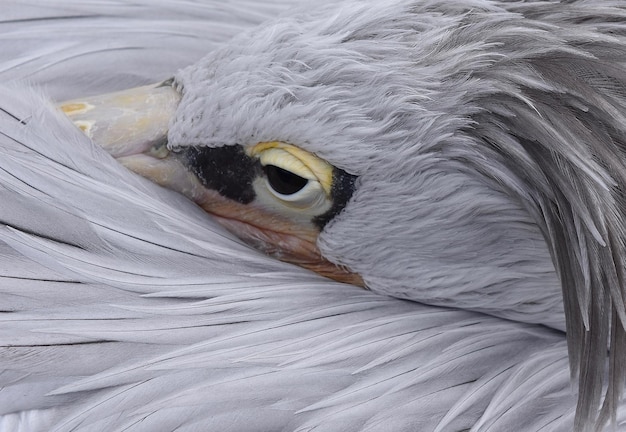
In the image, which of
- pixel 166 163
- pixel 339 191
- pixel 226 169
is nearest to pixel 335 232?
pixel 339 191

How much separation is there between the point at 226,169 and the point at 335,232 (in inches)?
8.9

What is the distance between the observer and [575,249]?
Answer: 158 centimetres

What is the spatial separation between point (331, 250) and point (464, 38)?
442mm

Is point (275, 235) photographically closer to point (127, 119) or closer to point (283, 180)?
point (283, 180)

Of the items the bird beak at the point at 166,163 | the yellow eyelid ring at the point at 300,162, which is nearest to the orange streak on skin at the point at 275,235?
the bird beak at the point at 166,163

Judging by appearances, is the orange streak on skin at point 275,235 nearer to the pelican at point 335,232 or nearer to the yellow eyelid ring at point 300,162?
the pelican at point 335,232

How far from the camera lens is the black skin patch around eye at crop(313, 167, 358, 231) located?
67.1 inches

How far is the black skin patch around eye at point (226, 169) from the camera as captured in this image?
5.85 feet

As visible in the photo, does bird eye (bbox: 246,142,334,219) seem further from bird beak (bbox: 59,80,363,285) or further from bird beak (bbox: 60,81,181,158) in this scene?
bird beak (bbox: 60,81,181,158)

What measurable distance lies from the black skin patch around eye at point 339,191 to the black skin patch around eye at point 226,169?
144 millimetres

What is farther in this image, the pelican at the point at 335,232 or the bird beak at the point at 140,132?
the bird beak at the point at 140,132

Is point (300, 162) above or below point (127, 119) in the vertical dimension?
below

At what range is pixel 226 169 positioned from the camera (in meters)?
1.81

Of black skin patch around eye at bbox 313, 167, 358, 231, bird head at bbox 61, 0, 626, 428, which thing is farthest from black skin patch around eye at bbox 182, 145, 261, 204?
black skin patch around eye at bbox 313, 167, 358, 231
